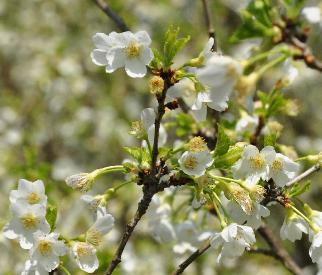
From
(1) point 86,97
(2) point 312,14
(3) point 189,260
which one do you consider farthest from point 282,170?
(1) point 86,97

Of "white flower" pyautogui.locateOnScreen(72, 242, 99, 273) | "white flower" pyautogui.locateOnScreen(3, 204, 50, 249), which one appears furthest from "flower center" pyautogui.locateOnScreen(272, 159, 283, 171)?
"white flower" pyautogui.locateOnScreen(3, 204, 50, 249)

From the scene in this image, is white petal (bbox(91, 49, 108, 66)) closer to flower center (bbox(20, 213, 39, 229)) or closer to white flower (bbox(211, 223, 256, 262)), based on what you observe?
flower center (bbox(20, 213, 39, 229))

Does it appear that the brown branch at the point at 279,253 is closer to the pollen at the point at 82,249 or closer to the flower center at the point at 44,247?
the pollen at the point at 82,249

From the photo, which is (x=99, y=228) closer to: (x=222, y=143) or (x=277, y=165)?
(x=222, y=143)

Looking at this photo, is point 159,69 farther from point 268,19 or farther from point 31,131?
point 31,131

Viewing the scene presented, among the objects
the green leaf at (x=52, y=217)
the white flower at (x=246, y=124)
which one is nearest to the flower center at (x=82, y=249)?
the green leaf at (x=52, y=217)

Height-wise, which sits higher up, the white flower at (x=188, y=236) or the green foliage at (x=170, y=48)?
the green foliage at (x=170, y=48)

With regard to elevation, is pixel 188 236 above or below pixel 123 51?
below
